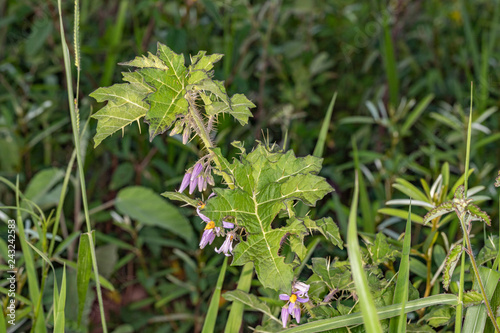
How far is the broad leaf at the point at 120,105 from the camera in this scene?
2.13 ft

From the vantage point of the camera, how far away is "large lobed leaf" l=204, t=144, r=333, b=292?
63 centimetres

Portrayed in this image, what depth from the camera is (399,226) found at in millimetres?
1437

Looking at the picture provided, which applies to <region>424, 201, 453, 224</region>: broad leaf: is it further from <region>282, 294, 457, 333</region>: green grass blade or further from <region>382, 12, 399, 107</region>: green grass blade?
<region>382, 12, 399, 107</region>: green grass blade

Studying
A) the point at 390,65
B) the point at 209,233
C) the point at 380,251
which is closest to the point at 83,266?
the point at 209,233

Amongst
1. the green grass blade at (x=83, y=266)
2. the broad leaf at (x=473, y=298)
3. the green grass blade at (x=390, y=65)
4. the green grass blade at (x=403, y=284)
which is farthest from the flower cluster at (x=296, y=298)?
the green grass blade at (x=390, y=65)

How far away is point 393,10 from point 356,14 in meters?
0.34

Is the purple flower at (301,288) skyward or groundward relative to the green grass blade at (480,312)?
skyward

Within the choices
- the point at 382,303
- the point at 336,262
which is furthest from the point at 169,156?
the point at 382,303

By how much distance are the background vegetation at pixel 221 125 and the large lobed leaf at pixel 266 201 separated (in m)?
0.44

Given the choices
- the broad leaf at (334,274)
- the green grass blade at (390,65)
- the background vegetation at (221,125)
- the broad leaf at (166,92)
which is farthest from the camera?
the green grass blade at (390,65)

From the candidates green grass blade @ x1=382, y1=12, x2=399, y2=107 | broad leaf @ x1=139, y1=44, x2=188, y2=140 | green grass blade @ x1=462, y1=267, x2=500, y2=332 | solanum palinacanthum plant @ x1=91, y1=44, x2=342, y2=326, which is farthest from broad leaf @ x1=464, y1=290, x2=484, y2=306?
green grass blade @ x1=382, y1=12, x2=399, y2=107

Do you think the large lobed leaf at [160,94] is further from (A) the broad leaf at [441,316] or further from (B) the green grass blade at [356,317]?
(A) the broad leaf at [441,316]

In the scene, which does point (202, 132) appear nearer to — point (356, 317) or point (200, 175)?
point (200, 175)

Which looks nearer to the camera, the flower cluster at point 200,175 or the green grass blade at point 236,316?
the flower cluster at point 200,175
